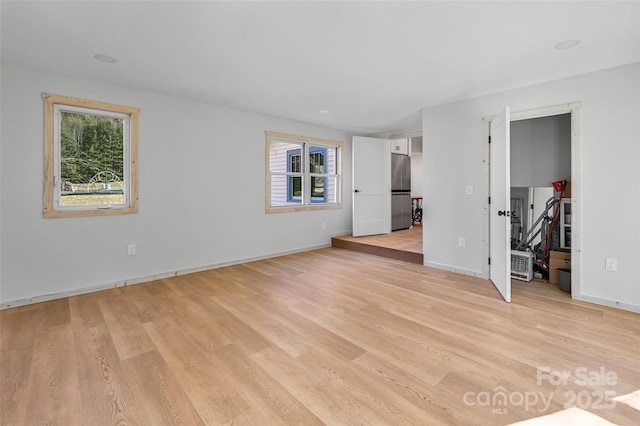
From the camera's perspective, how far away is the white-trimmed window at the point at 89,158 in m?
3.16

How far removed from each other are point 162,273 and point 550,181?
527 centimetres

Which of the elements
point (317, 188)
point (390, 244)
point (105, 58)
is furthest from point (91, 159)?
point (390, 244)

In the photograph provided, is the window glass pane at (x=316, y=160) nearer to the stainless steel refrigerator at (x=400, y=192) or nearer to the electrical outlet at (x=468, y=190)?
the stainless steel refrigerator at (x=400, y=192)

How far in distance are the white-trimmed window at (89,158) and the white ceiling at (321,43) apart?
366 millimetres

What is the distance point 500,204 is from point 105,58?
13.9ft

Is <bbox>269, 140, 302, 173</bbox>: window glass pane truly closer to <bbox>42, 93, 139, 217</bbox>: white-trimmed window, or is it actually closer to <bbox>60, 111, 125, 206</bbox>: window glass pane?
<bbox>42, 93, 139, 217</bbox>: white-trimmed window

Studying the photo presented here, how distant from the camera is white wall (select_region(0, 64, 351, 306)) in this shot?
2.97m

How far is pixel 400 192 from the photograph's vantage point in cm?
712

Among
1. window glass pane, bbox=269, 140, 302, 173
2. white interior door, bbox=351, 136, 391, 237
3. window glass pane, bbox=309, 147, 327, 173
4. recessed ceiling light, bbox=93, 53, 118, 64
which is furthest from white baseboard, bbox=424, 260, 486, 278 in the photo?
recessed ceiling light, bbox=93, 53, 118, 64

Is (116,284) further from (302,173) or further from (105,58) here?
(302,173)

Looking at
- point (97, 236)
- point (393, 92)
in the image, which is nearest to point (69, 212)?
point (97, 236)

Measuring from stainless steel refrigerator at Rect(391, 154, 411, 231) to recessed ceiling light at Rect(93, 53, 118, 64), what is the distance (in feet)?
17.9

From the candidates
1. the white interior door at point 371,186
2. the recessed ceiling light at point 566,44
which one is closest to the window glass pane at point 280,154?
the white interior door at point 371,186

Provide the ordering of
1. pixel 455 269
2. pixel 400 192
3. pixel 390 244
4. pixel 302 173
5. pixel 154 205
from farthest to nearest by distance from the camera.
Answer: pixel 400 192 < pixel 302 173 < pixel 390 244 < pixel 455 269 < pixel 154 205
